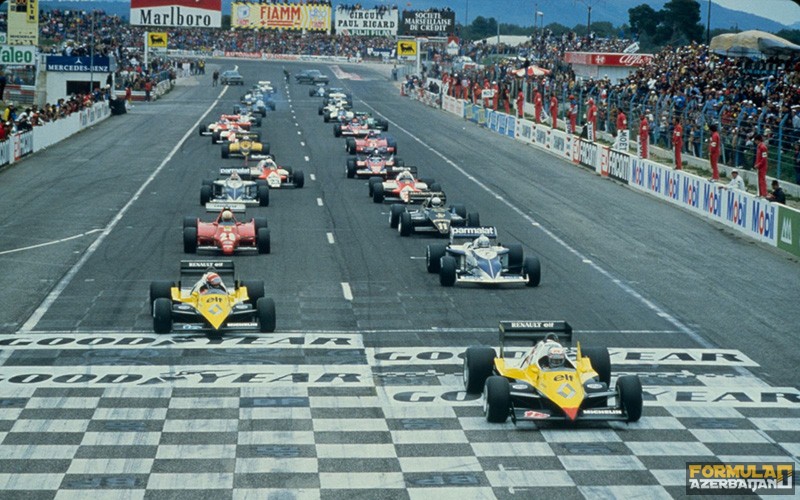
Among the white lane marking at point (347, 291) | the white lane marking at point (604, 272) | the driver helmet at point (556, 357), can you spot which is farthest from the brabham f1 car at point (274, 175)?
the driver helmet at point (556, 357)

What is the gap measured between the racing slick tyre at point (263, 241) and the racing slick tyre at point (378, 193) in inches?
387

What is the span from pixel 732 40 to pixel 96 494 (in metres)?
52.3

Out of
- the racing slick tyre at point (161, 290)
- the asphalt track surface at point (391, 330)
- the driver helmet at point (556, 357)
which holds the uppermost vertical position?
the driver helmet at point (556, 357)

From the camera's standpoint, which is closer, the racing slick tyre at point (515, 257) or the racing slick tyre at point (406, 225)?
the racing slick tyre at point (515, 257)

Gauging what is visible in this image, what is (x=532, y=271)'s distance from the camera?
2595cm

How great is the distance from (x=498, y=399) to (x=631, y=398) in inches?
64.4

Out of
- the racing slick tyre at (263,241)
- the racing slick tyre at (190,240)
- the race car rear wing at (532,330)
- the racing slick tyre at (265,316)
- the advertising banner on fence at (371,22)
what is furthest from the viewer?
the advertising banner on fence at (371,22)

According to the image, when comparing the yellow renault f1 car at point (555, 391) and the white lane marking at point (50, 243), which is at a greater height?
the yellow renault f1 car at point (555, 391)

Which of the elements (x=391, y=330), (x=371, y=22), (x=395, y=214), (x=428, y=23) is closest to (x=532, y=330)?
(x=391, y=330)

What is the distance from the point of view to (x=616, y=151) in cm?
4856

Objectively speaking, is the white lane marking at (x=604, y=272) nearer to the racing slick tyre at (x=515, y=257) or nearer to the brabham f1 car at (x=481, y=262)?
the brabham f1 car at (x=481, y=262)

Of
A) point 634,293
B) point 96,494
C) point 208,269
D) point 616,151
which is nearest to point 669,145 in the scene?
point 616,151

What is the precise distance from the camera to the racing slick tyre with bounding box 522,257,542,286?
2595cm

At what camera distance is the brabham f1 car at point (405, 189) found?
1479 inches
